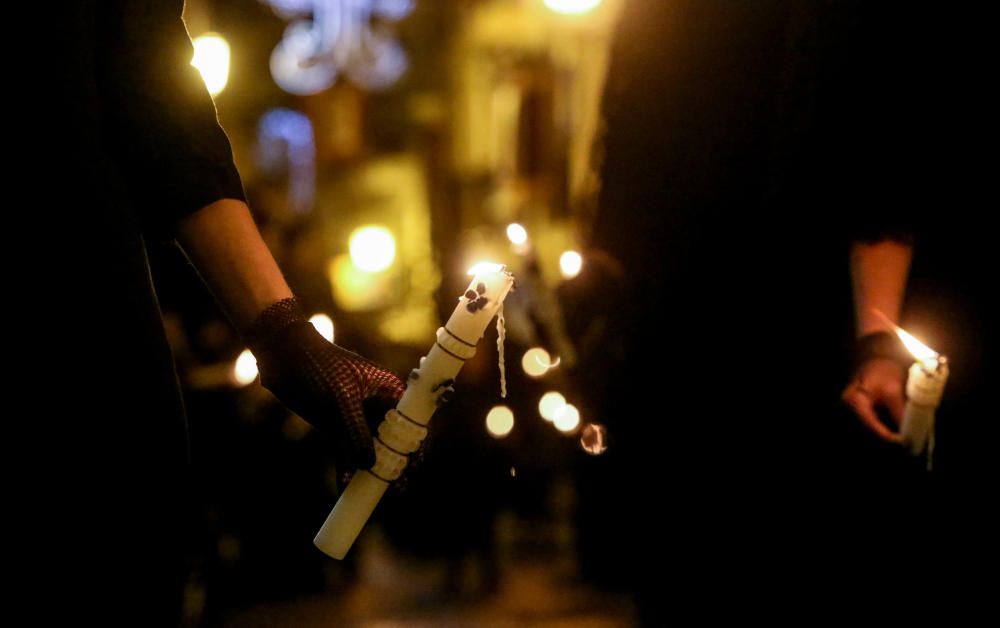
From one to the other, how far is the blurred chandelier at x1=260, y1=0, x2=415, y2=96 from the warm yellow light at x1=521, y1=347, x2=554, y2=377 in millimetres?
8854

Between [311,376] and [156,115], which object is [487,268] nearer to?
[311,376]

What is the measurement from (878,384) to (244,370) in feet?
12.3

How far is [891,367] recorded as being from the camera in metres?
1.88

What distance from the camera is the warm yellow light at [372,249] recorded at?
45.1ft

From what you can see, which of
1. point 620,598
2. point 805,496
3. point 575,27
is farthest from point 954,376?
point 575,27

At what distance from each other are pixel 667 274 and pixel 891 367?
73 centimetres

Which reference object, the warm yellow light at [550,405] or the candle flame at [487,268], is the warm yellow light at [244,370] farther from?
the candle flame at [487,268]

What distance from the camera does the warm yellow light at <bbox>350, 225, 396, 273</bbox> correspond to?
13742 millimetres

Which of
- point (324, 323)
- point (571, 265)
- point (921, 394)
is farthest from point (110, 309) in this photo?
point (324, 323)

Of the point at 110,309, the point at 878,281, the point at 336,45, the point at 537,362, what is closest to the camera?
the point at 110,309

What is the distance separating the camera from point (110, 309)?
4.06 feet

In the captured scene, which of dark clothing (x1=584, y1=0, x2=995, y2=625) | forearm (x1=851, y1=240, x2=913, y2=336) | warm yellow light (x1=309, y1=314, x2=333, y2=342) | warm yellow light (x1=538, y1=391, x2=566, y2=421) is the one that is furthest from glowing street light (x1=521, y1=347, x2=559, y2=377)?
forearm (x1=851, y1=240, x2=913, y2=336)

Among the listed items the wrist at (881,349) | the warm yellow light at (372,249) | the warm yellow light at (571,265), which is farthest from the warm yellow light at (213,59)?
the warm yellow light at (372,249)

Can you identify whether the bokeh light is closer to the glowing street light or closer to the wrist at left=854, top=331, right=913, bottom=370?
the wrist at left=854, top=331, right=913, bottom=370
